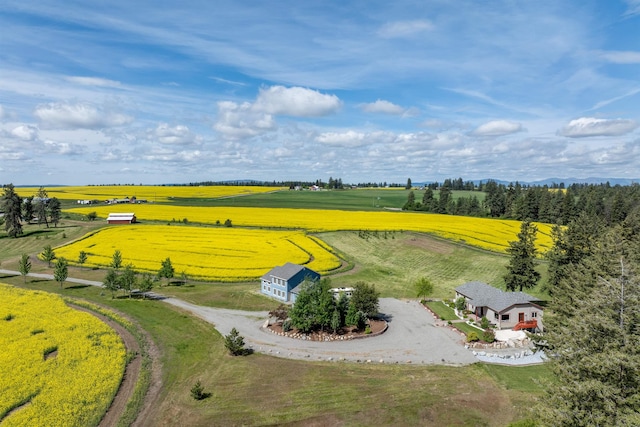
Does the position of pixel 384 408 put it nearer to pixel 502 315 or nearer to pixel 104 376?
pixel 104 376

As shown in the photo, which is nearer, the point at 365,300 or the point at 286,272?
the point at 365,300

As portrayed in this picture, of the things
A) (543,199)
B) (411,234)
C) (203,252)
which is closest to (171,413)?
(203,252)

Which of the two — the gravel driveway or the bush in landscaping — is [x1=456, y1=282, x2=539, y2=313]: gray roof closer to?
the gravel driveway

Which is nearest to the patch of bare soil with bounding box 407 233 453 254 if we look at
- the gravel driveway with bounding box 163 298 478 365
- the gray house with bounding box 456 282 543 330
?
the gray house with bounding box 456 282 543 330

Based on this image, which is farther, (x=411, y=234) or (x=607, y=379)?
(x=411, y=234)

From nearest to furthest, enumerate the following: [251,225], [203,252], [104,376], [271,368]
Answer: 1. [104,376]
2. [271,368]
3. [203,252]
4. [251,225]

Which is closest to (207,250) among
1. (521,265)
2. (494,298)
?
(494,298)

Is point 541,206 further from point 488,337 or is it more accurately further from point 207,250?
point 207,250
